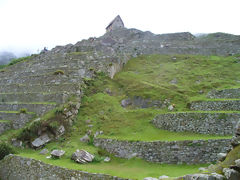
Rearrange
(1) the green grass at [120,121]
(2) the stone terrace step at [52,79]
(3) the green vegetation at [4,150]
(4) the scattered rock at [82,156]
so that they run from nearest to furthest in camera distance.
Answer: (4) the scattered rock at [82,156], (1) the green grass at [120,121], (3) the green vegetation at [4,150], (2) the stone terrace step at [52,79]

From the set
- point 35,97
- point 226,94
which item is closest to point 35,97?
point 35,97

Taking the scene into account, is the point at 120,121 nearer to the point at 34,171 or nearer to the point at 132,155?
the point at 132,155

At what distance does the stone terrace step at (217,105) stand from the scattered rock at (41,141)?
1451cm

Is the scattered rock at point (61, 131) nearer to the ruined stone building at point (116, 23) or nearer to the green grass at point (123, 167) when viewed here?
the green grass at point (123, 167)

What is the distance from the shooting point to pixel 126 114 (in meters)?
19.4

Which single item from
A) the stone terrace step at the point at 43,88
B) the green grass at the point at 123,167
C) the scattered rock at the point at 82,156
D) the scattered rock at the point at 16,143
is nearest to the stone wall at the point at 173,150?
the green grass at the point at 123,167

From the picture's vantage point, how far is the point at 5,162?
15344mm

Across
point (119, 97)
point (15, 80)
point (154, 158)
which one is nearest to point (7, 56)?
point (15, 80)

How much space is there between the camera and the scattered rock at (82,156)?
13981 millimetres

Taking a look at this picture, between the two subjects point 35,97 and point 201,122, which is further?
point 35,97

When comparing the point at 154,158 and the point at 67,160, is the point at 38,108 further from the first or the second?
the point at 154,158

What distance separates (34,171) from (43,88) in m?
13.6

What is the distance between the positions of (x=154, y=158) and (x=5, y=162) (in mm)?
12246

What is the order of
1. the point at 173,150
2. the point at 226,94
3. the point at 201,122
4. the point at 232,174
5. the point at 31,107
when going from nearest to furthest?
the point at 232,174 < the point at 173,150 < the point at 201,122 < the point at 226,94 < the point at 31,107
